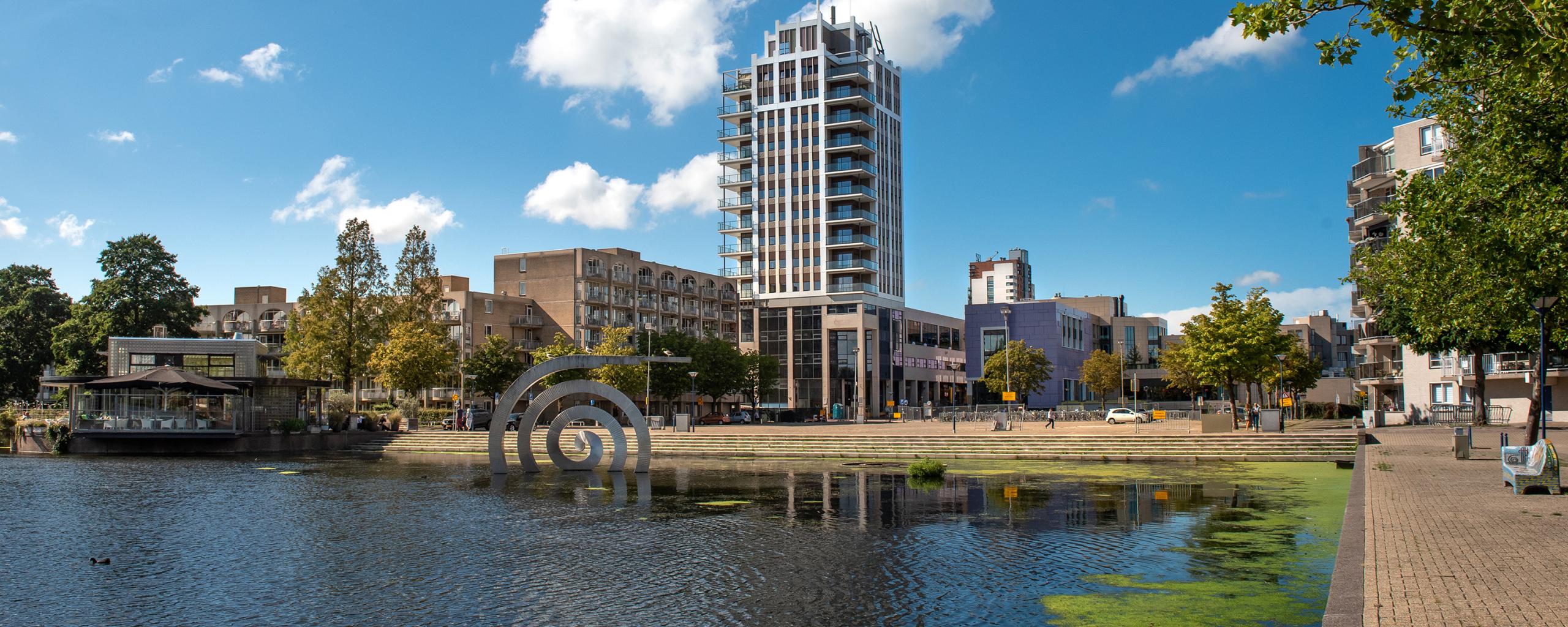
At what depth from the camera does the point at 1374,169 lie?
71062 mm

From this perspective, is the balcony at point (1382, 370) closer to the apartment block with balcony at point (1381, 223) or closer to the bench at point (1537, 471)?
the apartment block with balcony at point (1381, 223)

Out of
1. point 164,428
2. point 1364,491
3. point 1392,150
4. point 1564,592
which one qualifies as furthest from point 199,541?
point 1392,150

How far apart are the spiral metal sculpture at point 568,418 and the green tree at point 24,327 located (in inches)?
2326

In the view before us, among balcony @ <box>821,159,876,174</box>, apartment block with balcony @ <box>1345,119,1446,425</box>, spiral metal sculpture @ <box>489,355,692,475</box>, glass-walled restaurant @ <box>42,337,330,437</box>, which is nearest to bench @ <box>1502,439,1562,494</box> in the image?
spiral metal sculpture @ <box>489,355,692,475</box>

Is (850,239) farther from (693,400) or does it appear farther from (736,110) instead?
(693,400)

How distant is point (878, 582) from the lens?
44.7 ft

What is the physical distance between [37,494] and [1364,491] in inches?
1228

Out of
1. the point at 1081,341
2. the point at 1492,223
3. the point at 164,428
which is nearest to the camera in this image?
the point at 1492,223

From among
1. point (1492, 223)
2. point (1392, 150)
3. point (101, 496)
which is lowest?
point (101, 496)

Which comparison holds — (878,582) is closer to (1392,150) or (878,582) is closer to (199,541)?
(199,541)

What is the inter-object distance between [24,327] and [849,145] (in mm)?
66099

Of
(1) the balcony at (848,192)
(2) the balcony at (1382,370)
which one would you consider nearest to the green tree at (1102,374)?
(2) the balcony at (1382,370)

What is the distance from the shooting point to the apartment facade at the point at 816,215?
97.1 metres

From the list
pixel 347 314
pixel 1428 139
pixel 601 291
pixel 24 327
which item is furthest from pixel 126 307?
pixel 1428 139
